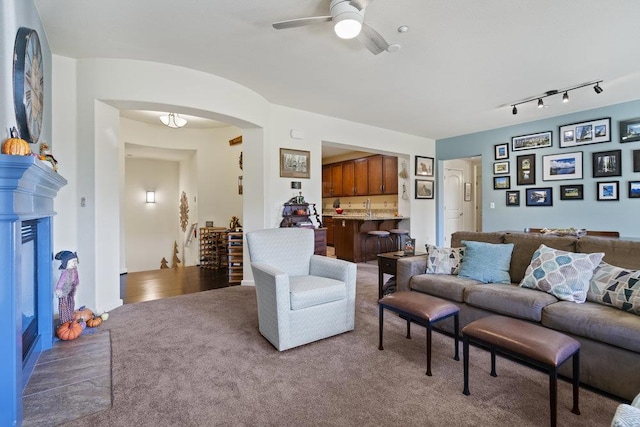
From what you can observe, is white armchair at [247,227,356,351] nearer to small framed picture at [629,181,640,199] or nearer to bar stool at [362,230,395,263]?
bar stool at [362,230,395,263]

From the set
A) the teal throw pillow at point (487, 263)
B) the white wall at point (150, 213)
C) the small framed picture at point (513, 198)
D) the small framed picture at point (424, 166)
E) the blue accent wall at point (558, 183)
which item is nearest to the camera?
the teal throw pillow at point (487, 263)

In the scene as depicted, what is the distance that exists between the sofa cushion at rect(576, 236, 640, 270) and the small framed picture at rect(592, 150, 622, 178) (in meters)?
3.32

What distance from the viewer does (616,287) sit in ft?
6.66

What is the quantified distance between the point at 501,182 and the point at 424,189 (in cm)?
154

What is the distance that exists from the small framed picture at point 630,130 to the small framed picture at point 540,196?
1.20 meters

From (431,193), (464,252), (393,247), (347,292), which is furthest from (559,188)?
(347,292)

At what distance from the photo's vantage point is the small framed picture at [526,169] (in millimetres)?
5543

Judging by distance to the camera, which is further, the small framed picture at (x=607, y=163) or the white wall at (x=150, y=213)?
the white wall at (x=150, y=213)

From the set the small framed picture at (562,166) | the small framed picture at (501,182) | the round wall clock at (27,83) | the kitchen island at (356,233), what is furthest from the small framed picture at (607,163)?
the round wall clock at (27,83)

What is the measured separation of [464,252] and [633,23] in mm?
2457

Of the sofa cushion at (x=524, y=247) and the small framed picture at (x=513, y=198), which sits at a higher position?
the small framed picture at (x=513, y=198)

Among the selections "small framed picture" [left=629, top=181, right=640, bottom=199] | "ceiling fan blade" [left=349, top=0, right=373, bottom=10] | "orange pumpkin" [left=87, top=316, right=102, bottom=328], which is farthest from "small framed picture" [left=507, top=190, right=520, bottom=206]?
"orange pumpkin" [left=87, top=316, right=102, bottom=328]

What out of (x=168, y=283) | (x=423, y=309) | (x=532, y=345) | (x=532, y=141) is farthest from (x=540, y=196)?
(x=168, y=283)

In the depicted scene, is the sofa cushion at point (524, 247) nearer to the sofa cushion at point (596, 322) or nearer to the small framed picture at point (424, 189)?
the sofa cushion at point (596, 322)
